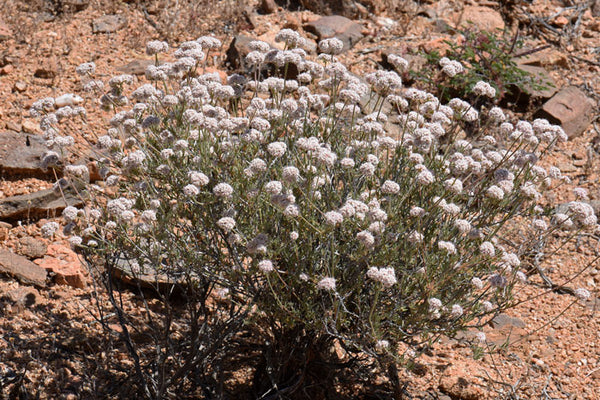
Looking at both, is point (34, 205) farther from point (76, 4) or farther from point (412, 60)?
point (412, 60)

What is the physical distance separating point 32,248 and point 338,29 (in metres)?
5.09

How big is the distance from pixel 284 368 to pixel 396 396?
806 mm

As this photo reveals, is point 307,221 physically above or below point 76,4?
above

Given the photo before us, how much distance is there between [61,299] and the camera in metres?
5.31

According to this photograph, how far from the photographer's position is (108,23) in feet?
28.3

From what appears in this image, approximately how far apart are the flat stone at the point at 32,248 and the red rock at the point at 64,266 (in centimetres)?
5

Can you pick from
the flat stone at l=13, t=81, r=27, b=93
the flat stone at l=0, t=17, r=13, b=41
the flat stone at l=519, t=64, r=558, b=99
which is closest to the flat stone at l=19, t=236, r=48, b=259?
the flat stone at l=13, t=81, r=27, b=93

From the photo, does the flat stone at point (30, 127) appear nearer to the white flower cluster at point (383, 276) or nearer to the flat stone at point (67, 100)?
the flat stone at point (67, 100)

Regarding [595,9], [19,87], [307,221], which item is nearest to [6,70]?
[19,87]

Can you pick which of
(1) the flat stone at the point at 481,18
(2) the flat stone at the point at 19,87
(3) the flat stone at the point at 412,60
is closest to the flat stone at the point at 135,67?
(2) the flat stone at the point at 19,87

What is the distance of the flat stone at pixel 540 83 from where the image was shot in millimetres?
8241

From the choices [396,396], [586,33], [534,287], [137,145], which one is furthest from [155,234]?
[586,33]

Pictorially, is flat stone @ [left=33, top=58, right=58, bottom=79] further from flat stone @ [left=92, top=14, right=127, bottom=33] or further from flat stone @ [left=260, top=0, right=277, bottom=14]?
flat stone @ [left=260, top=0, right=277, bottom=14]

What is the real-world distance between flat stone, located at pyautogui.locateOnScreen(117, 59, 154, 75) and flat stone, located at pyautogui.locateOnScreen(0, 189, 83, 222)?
7.61ft
